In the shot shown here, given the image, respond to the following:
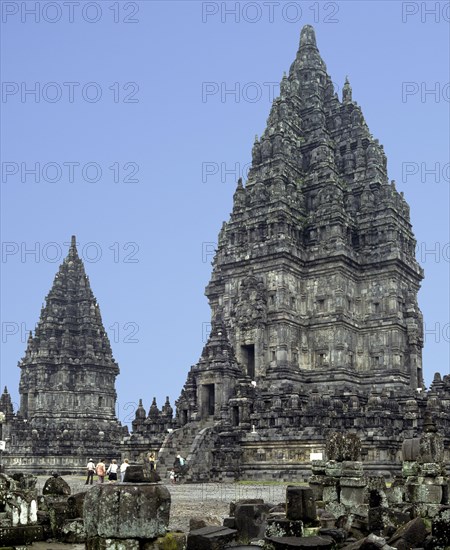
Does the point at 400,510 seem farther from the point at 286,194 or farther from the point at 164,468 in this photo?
the point at 286,194

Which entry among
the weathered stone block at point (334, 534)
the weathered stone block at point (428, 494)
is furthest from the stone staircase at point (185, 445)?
the weathered stone block at point (334, 534)

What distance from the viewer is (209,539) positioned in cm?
1098

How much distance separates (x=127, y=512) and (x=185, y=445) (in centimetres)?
3298

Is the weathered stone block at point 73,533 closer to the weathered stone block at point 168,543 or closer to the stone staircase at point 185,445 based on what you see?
the weathered stone block at point 168,543

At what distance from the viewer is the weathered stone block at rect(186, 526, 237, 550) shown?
10.9m

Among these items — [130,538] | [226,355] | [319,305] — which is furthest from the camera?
[319,305]

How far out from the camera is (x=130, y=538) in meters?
8.91

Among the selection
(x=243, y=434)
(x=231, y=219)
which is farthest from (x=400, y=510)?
(x=231, y=219)

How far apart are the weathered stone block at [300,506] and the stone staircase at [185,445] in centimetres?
2555

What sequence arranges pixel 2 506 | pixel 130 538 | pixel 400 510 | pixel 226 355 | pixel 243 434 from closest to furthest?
pixel 130 538, pixel 2 506, pixel 400 510, pixel 243 434, pixel 226 355

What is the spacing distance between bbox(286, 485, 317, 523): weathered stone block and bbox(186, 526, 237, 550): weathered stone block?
3.70 feet

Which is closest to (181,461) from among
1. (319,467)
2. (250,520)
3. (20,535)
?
(319,467)

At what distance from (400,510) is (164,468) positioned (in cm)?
2537

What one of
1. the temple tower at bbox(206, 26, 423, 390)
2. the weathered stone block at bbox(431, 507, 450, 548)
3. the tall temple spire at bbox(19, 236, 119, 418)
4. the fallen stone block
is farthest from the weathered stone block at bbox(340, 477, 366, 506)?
the tall temple spire at bbox(19, 236, 119, 418)
